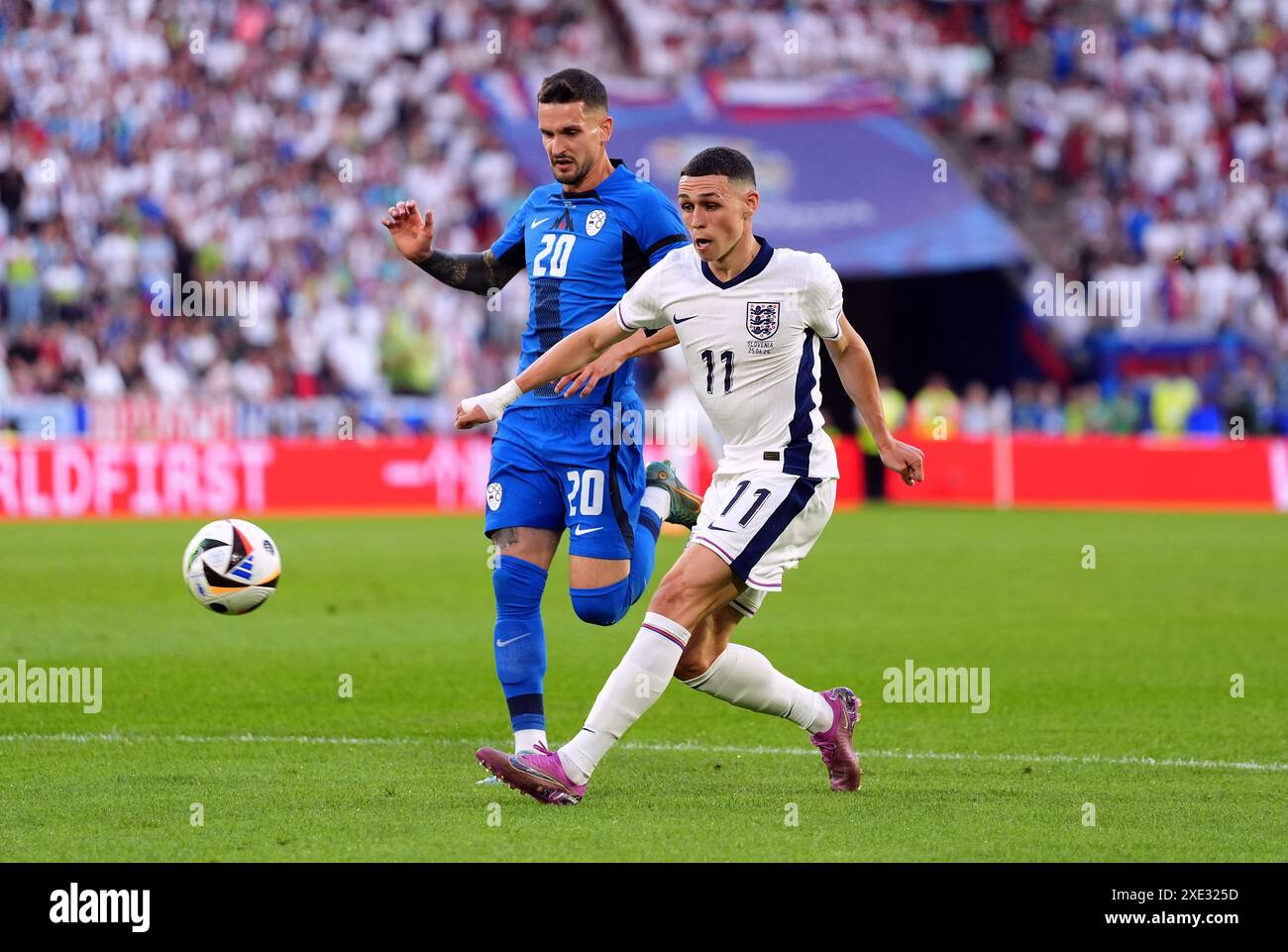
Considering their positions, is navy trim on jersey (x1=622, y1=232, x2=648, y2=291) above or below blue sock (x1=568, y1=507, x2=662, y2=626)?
above

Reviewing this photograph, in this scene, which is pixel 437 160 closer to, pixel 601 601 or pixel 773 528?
pixel 601 601

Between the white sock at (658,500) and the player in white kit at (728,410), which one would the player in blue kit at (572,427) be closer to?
the white sock at (658,500)

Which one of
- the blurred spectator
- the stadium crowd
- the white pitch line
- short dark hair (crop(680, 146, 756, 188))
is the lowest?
the white pitch line

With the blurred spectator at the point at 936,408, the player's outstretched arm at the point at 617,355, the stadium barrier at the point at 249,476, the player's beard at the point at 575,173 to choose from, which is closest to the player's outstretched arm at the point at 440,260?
the player's beard at the point at 575,173

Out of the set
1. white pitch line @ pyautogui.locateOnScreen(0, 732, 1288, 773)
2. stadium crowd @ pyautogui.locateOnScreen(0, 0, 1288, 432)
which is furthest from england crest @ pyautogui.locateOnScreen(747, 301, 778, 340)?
stadium crowd @ pyautogui.locateOnScreen(0, 0, 1288, 432)

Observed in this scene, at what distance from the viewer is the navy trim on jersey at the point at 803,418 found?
6.88m

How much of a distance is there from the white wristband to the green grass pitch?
135 centimetres

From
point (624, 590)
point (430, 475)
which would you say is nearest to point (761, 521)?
point (624, 590)

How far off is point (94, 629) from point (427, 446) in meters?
12.5

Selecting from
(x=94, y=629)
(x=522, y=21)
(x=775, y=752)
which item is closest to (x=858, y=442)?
(x=522, y=21)

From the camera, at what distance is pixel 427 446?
24891mm

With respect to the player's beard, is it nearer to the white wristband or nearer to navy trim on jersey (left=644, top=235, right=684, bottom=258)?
navy trim on jersey (left=644, top=235, right=684, bottom=258)

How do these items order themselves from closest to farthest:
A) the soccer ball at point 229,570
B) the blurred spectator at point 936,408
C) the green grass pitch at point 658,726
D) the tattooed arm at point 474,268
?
the green grass pitch at point 658,726 → the tattooed arm at point 474,268 → the soccer ball at point 229,570 → the blurred spectator at point 936,408

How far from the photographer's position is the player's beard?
296 inches
